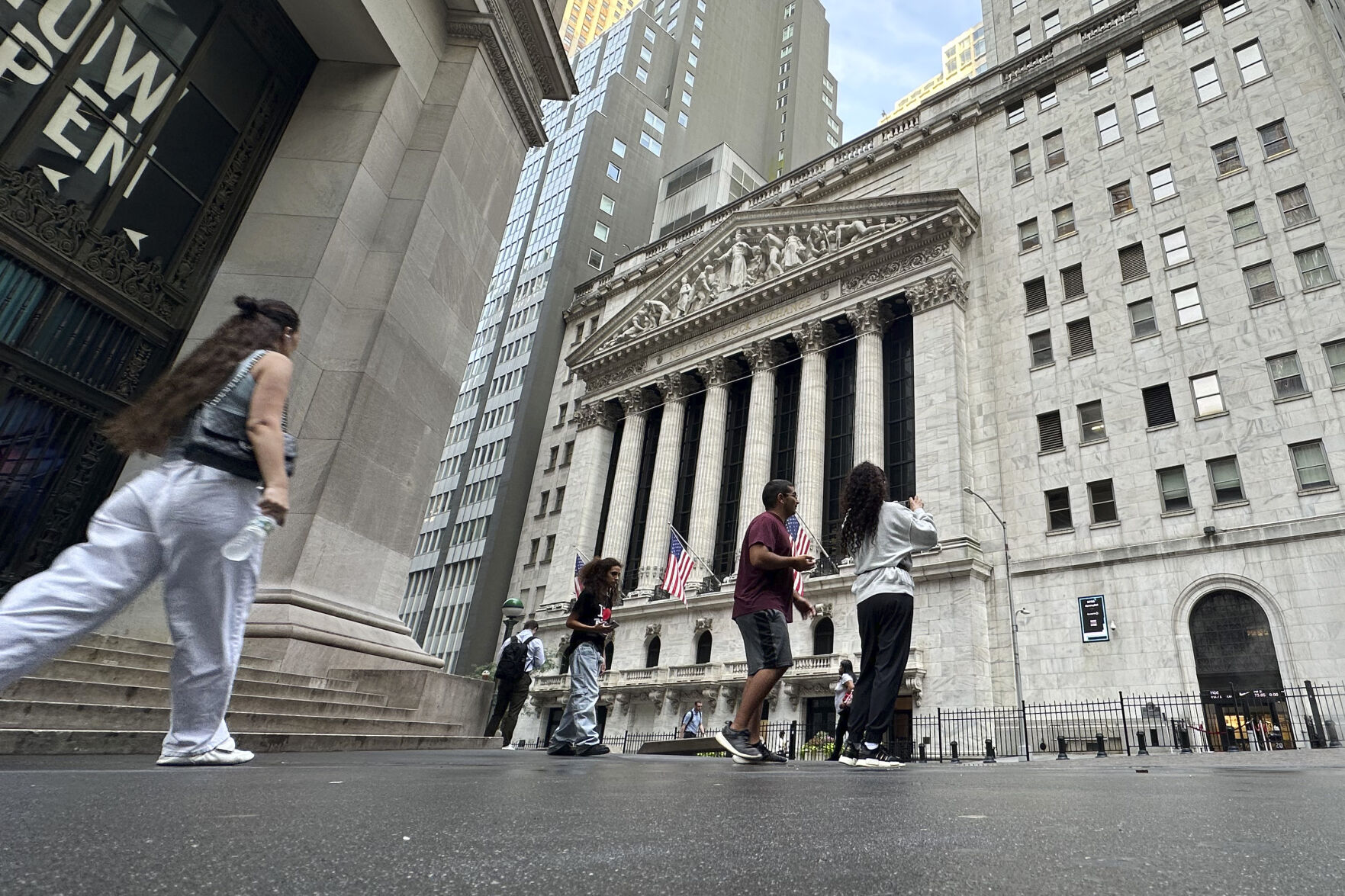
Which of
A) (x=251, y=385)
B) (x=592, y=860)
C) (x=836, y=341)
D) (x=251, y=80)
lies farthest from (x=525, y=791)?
(x=836, y=341)

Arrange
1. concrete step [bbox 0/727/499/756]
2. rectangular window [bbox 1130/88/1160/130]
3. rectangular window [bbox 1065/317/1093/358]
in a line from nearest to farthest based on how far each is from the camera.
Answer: concrete step [bbox 0/727/499/756] → rectangular window [bbox 1065/317/1093/358] → rectangular window [bbox 1130/88/1160/130]

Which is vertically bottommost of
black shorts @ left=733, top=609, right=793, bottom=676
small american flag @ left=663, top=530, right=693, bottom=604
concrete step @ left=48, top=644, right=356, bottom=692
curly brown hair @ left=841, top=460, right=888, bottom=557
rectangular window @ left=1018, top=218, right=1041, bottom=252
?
concrete step @ left=48, top=644, right=356, bottom=692

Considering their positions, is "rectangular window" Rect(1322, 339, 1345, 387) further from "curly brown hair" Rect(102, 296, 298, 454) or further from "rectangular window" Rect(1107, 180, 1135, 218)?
"curly brown hair" Rect(102, 296, 298, 454)

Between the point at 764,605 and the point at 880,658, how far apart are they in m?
1.12

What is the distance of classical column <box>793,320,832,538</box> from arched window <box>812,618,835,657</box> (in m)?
4.22

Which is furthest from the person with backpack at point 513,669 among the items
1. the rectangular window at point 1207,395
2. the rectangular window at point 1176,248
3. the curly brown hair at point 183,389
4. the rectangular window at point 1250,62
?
the rectangular window at point 1250,62

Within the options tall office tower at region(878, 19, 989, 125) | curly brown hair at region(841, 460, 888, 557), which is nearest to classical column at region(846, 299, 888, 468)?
curly brown hair at region(841, 460, 888, 557)

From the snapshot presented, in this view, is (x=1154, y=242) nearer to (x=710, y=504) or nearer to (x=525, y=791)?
(x=710, y=504)

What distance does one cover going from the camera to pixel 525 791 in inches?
117

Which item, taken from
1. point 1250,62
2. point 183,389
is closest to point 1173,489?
point 1250,62

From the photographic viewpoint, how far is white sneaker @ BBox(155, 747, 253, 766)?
11.9 ft

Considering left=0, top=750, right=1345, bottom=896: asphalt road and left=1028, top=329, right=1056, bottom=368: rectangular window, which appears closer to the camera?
left=0, top=750, right=1345, bottom=896: asphalt road

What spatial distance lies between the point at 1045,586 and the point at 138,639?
1061 inches

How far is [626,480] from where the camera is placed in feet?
141
